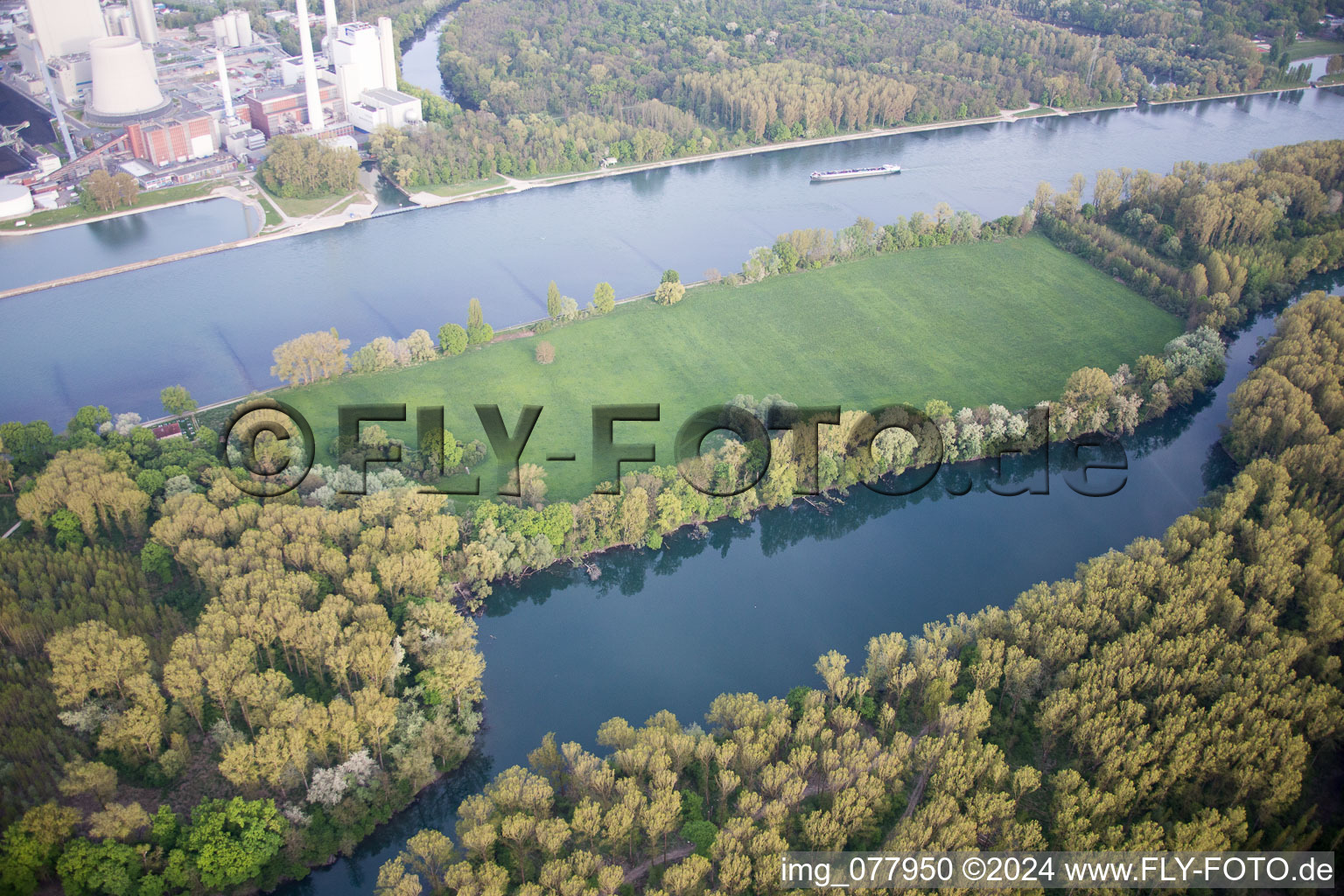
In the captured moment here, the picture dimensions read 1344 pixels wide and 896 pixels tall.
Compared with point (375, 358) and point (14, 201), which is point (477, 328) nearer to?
point (375, 358)

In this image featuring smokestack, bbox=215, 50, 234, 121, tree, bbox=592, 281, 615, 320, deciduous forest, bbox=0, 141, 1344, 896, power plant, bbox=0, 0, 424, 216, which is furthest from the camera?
smokestack, bbox=215, 50, 234, 121

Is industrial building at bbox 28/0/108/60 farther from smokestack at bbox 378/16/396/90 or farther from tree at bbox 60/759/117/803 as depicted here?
tree at bbox 60/759/117/803

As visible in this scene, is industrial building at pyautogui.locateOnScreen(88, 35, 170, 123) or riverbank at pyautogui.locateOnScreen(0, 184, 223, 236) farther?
industrial building at pyautogui.locateOnScreen(88, 35, 170, 123)

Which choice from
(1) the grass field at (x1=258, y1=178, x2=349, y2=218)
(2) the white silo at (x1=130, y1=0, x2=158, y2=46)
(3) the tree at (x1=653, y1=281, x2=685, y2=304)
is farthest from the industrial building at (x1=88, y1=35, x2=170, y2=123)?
(3) the tree at (x1=653, y1=281, x2=685, y2=304)

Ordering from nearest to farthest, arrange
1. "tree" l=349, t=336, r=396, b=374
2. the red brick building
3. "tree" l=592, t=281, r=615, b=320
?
"tree" l=349, t=336, r=396, b=374 < "tree" l=592, t=281, r=615, b=320 < the red brick building

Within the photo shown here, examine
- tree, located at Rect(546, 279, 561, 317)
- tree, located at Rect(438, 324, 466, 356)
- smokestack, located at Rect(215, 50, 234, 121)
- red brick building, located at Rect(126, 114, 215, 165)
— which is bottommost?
tree, located at Rect(438, 324, 466, 356)

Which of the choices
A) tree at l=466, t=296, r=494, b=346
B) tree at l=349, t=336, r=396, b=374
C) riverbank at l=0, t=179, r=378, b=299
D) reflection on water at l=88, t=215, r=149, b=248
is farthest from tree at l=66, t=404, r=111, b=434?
reflection on water at l=88, t=215, r=149, b=248

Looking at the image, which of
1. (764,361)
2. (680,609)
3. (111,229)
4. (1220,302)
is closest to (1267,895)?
(680,609)

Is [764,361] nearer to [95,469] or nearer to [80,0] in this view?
[95,469]

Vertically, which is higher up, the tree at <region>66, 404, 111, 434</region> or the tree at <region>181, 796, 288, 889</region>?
the tree at <region>66, 404, 111, 434</region>
